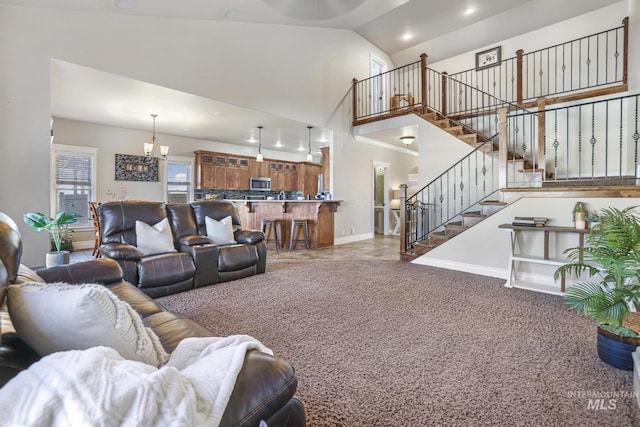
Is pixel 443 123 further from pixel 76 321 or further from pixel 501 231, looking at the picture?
pixel 76 321

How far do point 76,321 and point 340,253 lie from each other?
5.19 m

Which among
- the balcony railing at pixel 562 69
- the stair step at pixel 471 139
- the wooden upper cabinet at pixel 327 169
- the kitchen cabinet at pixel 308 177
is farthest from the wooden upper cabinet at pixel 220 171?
the balcony railing at pixel 562 69

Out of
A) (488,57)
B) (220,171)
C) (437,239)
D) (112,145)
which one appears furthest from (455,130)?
(112,145)

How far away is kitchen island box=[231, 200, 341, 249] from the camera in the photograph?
629 centimetres

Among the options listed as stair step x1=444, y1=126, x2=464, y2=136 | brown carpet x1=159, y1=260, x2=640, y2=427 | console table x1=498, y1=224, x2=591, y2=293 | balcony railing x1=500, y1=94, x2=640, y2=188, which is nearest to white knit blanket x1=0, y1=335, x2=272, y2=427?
brown carpet x1=159, y1=260, x2=640, y2=427

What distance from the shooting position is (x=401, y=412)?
1.50 m

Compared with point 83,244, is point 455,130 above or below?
above

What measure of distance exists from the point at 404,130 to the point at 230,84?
3.78 meters

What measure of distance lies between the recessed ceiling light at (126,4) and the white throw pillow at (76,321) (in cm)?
426

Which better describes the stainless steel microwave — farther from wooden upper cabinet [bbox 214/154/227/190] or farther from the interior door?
the interior door

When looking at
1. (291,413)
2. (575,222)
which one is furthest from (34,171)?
(575,222)

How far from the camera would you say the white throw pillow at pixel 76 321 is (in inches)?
31.6

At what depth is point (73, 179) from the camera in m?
6.28

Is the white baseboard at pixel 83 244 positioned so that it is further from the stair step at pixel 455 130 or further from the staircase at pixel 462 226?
the stair step at pixel 455 130
